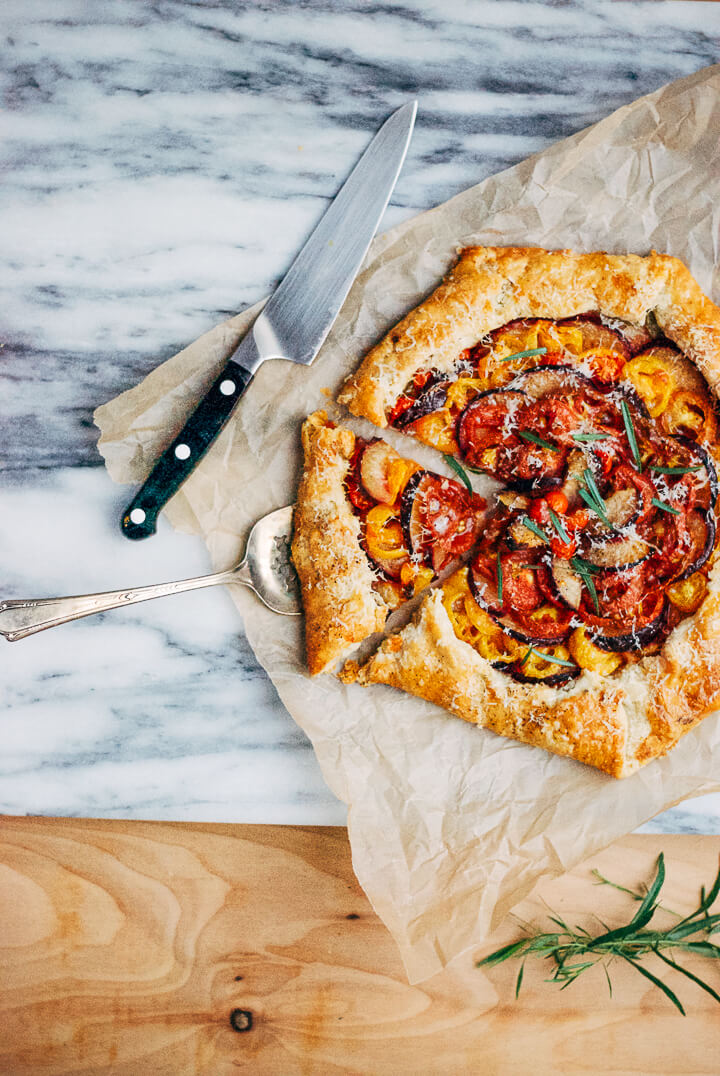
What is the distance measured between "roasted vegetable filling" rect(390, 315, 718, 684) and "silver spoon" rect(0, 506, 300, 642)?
2.20 feet

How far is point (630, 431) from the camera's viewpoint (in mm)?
2904

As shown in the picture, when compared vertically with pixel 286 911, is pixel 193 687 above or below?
above

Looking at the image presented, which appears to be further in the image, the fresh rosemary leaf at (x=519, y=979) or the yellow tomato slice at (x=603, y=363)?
the fresh rosemary leaf at (x=519, y=979)

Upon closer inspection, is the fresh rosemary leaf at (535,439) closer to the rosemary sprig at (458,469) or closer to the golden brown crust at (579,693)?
the rosemary sprig at (458,469)

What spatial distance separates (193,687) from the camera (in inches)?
128

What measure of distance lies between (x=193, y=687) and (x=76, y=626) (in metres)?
0.59

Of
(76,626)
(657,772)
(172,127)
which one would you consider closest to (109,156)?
(172,127)

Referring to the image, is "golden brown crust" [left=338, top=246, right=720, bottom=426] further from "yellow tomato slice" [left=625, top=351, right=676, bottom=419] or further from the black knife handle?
the black knife handle

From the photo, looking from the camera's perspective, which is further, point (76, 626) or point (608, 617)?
point (76, 626)

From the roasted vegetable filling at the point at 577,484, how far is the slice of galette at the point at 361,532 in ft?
0.50

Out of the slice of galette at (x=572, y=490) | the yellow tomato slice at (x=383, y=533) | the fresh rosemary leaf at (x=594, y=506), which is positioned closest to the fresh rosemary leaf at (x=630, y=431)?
the slice of galette at (x=572, y=490)

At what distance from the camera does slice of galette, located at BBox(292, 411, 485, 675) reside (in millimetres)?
2955

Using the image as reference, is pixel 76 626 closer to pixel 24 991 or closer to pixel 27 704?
pixel 27 704

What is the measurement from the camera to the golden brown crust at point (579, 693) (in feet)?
9.53
